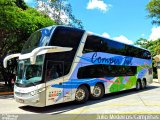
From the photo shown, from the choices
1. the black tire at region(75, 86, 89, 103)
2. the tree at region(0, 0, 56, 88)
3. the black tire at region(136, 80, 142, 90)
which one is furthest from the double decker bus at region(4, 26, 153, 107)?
the tree at region(0, 0, 56, 88)

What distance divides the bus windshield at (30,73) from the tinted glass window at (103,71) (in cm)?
263

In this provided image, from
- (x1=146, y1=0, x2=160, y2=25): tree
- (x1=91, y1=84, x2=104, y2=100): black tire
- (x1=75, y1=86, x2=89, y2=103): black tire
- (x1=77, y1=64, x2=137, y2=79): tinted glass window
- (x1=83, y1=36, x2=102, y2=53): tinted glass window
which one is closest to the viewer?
(x1=75, y1=86, x2=89, y2=103): black tire

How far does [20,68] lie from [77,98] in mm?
3300

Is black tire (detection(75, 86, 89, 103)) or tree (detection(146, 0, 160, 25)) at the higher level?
tree (detection(146, 0, 160, 25))

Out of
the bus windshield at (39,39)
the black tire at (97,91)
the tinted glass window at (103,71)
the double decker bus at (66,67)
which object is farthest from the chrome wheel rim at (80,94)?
the bus windshield at (39,39)

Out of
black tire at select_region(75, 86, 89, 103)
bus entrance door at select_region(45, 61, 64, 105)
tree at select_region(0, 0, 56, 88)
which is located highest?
tree at select_region(0, 0, 56, 88)

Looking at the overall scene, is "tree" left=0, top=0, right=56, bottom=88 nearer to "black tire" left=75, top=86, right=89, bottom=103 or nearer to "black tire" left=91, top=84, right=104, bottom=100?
"black tire" left=91, top=84, right=104, bottom=100

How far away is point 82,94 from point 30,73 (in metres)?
3.34

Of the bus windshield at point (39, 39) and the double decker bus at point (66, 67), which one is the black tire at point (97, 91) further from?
the bus windshield at point (39, 39)

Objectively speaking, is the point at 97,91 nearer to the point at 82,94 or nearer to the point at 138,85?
the point at 82,94

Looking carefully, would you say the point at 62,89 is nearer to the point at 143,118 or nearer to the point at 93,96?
the point at 93,96

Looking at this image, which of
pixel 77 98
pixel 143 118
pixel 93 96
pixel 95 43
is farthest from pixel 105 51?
pixel 143 118

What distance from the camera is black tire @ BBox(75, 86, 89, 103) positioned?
43.5 feet

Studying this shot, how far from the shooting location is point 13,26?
19.2 meters
